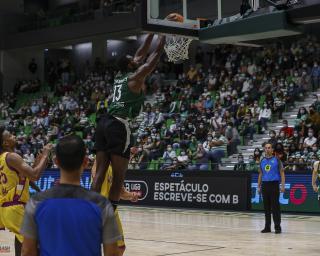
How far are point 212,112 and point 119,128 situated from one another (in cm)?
1695

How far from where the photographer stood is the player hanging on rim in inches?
253

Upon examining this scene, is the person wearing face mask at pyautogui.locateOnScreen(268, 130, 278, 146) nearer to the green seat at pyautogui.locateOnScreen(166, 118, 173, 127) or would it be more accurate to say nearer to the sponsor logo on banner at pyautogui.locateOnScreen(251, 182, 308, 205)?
the sponsor logo on banner at pyautogui.locateOnScreen(251, 182, 308, 205)

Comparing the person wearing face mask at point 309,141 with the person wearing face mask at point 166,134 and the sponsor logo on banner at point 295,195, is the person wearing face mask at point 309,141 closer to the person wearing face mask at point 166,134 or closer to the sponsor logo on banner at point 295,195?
the sponsor logo on banner at point 295,195

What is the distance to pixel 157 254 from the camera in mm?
9758

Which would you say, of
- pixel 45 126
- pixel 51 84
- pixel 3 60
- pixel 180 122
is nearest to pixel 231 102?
pixel 180 122

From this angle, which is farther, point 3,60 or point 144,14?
point 3,60

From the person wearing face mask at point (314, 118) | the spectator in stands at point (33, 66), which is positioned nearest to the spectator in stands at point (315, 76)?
the person wearing face mask at point (314, 118)

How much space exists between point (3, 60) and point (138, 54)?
32309mm

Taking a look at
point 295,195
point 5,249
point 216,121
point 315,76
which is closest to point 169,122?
point 216,121

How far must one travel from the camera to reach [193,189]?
746 inches

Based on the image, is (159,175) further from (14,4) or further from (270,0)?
(14,4)

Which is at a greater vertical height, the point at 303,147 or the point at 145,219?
the point at 303,147

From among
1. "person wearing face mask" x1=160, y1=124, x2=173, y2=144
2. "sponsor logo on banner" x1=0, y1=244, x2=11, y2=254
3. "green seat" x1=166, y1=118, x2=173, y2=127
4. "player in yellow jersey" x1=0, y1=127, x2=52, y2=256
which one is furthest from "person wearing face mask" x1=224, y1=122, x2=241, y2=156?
"player in yellow jersey" x1=0, y1=127, x2=52, y2=256

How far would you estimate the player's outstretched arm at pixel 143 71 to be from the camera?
6.56 m
